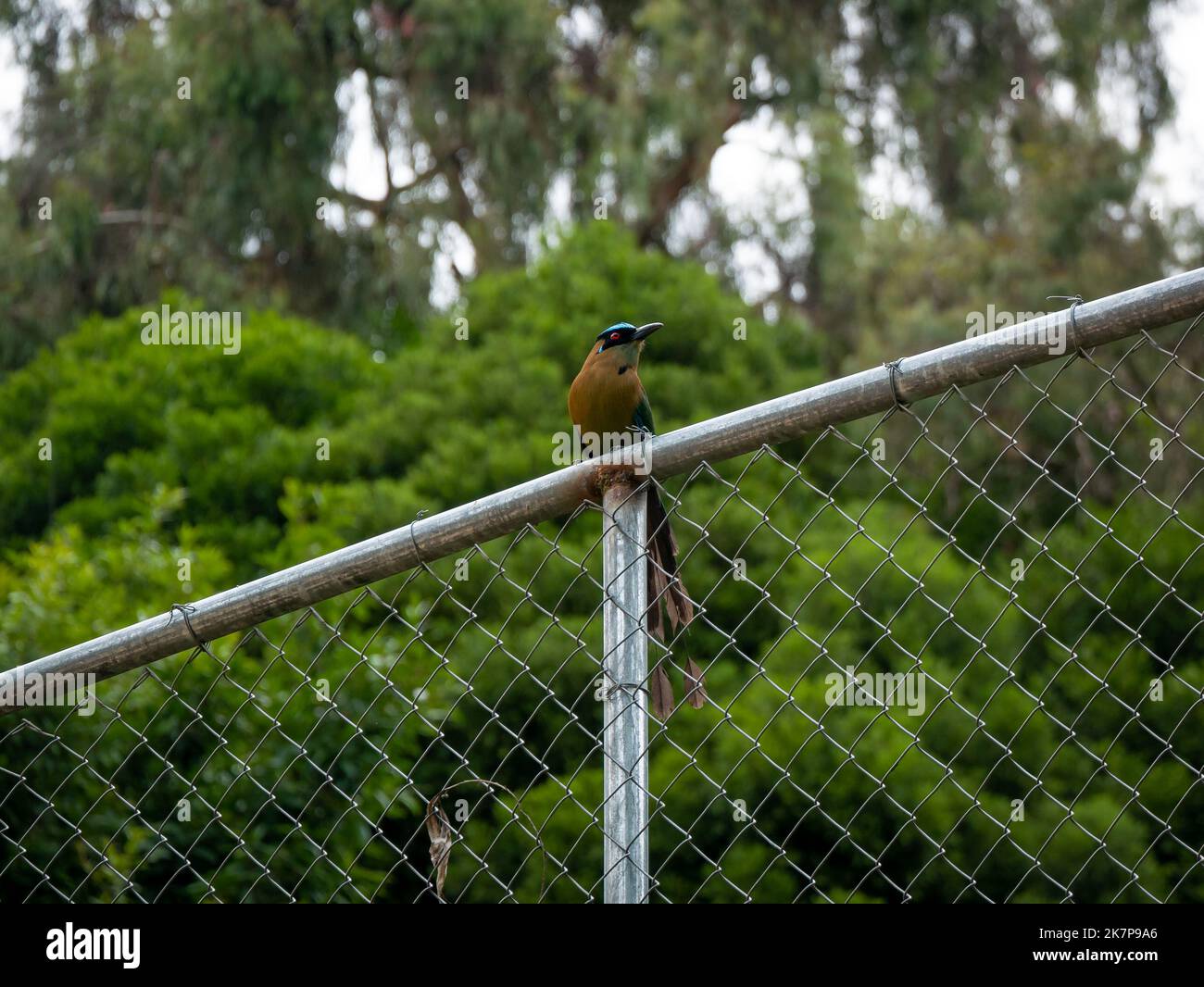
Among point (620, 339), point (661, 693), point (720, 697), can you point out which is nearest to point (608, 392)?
point (620, 339)

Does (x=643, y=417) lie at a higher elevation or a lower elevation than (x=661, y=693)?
higher

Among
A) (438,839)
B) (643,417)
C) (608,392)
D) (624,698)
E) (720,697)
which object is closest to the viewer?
(624,698)

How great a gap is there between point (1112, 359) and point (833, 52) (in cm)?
743

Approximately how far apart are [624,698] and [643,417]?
78.0 inches

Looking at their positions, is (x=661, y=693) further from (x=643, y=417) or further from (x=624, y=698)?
(x=643, y=417)

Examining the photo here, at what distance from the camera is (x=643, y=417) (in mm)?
4000

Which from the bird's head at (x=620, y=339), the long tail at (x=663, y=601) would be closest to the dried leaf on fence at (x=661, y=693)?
the long tail at (x=663, y=601)

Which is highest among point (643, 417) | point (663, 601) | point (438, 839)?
point (643, 417)

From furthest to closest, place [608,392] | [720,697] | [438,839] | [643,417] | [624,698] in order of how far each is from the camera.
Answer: [720,697], [643,417], [608,392], [438,839], [624,698]

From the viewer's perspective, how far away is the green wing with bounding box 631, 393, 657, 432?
3.89m

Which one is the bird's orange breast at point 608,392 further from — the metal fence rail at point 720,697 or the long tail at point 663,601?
the long tail at point 663,601

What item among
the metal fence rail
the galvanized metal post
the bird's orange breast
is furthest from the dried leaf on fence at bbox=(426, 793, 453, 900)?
the bird's orange breast

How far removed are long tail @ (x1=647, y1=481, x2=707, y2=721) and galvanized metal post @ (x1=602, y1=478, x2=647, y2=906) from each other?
46 millimetres

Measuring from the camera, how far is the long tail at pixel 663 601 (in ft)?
7.06
